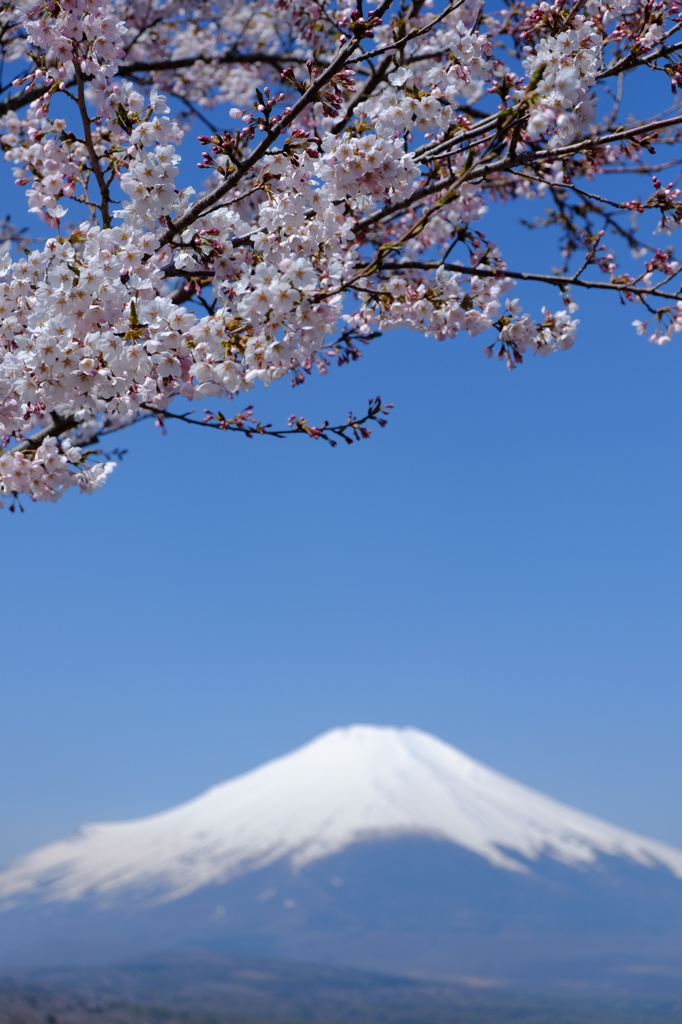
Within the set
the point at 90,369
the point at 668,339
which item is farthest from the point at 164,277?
the point at 668,339

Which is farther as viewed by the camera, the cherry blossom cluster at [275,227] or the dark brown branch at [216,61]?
the dark brown branch at [216,61]

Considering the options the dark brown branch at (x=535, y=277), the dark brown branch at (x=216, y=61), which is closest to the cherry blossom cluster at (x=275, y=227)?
the dark brown branch at (x=535, y=277)

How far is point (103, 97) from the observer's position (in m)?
5.36

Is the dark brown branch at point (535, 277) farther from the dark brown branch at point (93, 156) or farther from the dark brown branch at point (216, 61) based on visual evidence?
the dark brown branch at point (216, 61)

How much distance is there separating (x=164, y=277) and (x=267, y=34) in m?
7.55

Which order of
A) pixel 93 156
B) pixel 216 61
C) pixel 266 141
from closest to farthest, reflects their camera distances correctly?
pixel 266 141 < pixel 93 156 < pixel 216 61

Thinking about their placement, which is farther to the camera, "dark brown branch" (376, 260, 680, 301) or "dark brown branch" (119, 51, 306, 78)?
"dark brown branch" (119, 51, 306, 78)

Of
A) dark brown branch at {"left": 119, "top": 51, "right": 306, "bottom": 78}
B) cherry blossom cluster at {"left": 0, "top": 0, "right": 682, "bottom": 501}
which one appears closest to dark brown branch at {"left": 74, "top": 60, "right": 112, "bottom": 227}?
cherry blossom cluster at {"left": 0, "top": 0, "right": 682, "bottom": 501}

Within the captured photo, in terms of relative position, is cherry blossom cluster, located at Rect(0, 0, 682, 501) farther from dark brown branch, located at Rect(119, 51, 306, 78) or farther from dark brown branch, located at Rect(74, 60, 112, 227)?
dark brown branch, located at Rect(119, 51, 306, 78)

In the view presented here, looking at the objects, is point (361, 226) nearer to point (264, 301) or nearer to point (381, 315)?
point (381, 315)

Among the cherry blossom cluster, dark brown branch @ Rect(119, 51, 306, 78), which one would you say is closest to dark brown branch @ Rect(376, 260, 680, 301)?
the cherry blossom cluster

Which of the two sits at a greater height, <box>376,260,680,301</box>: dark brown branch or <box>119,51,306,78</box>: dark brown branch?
<box>119,51,306,78</box>: dark brown branch

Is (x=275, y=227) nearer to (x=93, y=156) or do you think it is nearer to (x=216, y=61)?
(x=93, y=156)

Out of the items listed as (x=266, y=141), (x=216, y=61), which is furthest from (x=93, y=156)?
(x=216, y=61)
